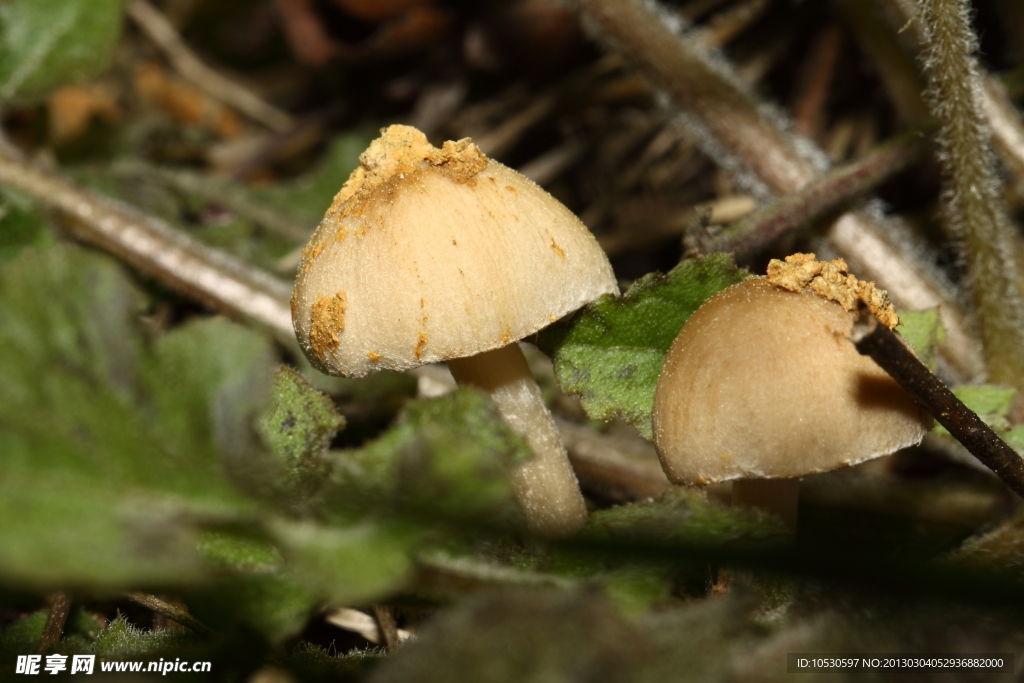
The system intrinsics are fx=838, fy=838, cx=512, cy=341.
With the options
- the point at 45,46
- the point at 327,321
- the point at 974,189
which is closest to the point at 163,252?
the point at 45,46

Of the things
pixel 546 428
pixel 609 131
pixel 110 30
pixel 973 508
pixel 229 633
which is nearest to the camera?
pixel 229 633

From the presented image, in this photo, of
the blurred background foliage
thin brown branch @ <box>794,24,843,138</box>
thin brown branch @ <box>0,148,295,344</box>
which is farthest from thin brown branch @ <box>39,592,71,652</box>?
thin brown branch @ <box>794,24,843,138</box>

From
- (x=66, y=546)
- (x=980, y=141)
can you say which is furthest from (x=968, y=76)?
(x=66, y=546)

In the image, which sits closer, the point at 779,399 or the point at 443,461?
the point at 443,461

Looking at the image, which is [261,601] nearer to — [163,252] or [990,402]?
[990,402]

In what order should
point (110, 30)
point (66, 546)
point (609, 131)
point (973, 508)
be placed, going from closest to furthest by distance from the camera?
point (66, 546) < point (973, 508) < point (110, 30) < point (609, 131)

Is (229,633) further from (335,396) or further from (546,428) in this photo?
(335,396)

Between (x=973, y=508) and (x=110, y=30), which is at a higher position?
(x=110, y=30)

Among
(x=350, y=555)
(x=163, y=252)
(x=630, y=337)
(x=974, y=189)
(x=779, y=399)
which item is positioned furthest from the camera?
(x=163, y=252)
